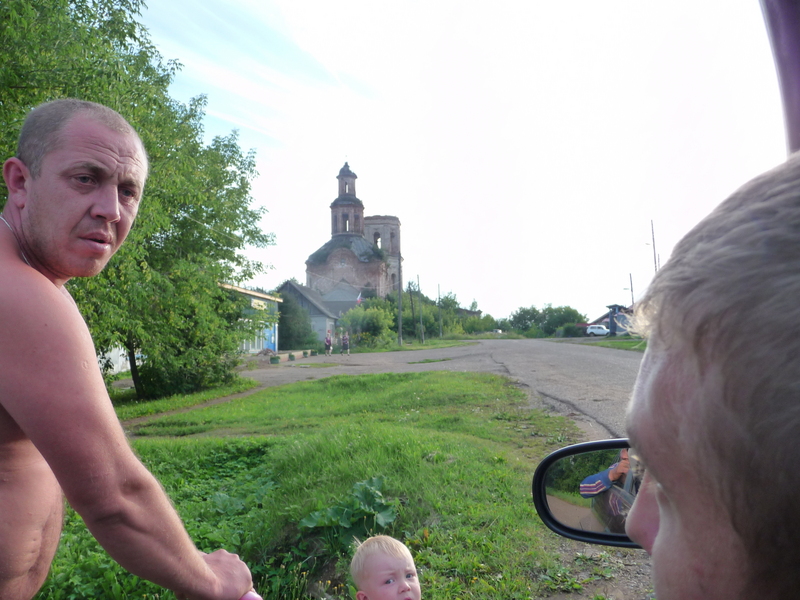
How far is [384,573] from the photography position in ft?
8.53

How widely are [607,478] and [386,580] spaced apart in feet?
4.80

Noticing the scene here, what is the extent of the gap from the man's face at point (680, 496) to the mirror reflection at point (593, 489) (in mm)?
695

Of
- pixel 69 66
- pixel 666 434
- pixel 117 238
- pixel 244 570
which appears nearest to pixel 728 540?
pixel 666 434

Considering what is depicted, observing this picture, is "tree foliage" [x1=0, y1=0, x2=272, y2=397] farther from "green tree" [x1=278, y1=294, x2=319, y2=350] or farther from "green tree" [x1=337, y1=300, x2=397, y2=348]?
"green tree" [x1=337, y1=300, x2=397, y2=348]

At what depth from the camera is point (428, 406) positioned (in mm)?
10664

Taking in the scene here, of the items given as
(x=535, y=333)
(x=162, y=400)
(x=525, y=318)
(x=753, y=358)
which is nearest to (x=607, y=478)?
(x=753, y=358)

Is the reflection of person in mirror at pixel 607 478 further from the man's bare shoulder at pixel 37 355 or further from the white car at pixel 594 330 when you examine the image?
the white car at pixel 594 330

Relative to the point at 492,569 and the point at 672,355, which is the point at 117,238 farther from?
the point at 492,569

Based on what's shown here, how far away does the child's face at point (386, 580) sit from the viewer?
2609 millimetres

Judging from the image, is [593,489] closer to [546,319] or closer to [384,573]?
[384,573]

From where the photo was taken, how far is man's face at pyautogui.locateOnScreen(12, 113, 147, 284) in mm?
1710

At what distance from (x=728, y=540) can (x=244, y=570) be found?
150 cm

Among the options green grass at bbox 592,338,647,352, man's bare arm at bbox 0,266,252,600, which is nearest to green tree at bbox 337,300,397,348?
green grass at bbox 592,338,647,352

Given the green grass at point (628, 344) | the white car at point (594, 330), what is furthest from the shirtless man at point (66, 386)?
the white car at point (594, 330)
